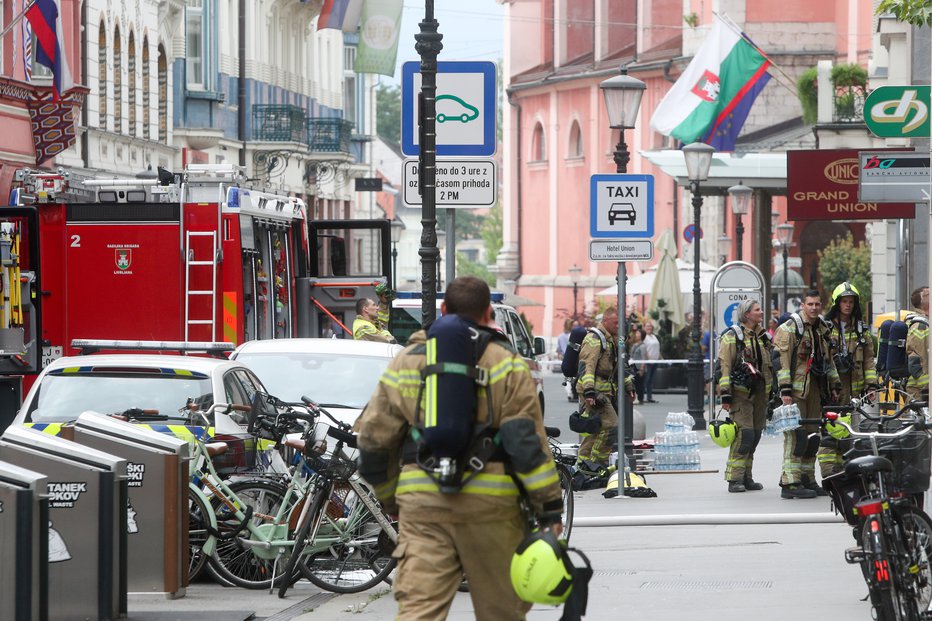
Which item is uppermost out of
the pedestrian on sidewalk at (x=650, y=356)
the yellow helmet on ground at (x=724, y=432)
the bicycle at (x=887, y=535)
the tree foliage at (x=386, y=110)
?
the tree foliage at (x=386, y=110)

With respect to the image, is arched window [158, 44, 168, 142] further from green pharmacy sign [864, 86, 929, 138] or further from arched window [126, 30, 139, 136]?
green pharmacy sign [864, 86, 929, 138]

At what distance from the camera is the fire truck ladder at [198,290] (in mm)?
18656

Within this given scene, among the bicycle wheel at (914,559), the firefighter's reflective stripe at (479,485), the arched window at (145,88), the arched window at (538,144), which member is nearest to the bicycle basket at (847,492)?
the bicycle wheel at (914,559)

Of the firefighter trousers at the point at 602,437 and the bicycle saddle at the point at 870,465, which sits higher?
the bicycle saddle at the point at 870,465

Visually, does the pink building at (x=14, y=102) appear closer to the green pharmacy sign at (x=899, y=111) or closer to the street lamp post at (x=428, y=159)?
the street lamp post at (x=428, y=159)

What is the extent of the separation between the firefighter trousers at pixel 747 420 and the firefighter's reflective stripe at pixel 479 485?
33.2 ft

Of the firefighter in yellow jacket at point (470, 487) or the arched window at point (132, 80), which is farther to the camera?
the arched window at point (132, 80)

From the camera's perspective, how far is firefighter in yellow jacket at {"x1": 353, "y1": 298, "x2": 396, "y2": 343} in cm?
1900

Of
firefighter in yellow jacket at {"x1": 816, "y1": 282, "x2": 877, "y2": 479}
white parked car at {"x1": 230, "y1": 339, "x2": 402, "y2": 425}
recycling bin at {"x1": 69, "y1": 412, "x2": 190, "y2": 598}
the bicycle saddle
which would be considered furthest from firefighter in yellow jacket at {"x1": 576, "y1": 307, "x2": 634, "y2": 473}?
the bicycle saddle

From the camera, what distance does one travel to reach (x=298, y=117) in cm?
4700

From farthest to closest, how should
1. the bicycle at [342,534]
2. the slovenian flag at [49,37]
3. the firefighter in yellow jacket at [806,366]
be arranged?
the slovenian flag at [49,37], the firefighter in yellow jacket at [806,366], the bicycle at [342,534]

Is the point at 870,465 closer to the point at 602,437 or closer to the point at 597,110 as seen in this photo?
the point at 602,437

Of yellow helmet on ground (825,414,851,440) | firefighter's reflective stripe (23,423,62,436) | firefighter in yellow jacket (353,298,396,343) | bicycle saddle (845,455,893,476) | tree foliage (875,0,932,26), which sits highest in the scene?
tree foliage (875,0,932,26)

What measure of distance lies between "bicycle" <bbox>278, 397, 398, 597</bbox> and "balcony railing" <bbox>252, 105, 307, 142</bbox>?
3575 cm
